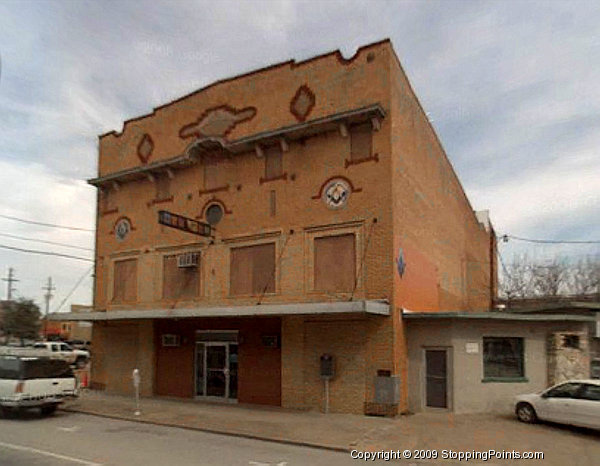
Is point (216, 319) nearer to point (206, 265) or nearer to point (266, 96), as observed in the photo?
point (206, 265)

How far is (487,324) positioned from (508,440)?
5155 millimetres

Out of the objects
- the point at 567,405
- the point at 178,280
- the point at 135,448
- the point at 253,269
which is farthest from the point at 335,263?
the point at 135,448

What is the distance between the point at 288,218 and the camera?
19.7 m

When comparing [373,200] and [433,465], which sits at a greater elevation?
[373,200]

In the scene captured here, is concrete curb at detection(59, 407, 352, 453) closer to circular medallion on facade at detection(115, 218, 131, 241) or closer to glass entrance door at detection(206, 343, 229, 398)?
glass entrance door at detection(206, 343, 229, 398)

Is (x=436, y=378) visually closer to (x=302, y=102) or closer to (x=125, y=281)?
(x=302, y=102)

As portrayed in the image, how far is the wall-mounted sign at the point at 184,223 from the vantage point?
1961 cm

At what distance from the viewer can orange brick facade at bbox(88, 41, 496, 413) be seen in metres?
17.9

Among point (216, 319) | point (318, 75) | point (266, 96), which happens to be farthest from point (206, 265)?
point (318, 75)

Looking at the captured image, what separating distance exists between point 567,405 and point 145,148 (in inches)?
718

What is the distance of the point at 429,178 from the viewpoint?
23.2 metres

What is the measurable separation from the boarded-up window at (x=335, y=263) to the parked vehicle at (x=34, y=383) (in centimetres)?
825

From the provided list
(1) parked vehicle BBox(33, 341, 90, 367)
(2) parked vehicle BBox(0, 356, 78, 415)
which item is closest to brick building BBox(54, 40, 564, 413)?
(2) parked vehicle BBox(0, 356, 78, 415)

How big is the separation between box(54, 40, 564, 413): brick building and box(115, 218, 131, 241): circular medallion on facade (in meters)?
0.12
